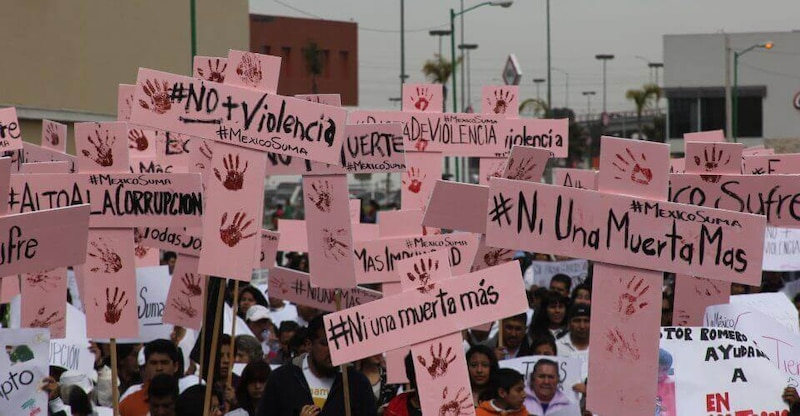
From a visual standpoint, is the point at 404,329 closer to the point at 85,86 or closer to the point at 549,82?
the point at 85,86

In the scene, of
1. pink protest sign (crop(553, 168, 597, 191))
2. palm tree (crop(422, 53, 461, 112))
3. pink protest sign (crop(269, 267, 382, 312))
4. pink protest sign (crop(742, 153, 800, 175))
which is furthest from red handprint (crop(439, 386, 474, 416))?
palm tree (crop(422, 53, 461, 112))

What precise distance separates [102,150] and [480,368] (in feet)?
8.14

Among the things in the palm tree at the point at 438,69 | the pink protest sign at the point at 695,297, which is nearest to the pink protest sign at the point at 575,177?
the pink protest sign at the point at 695,297

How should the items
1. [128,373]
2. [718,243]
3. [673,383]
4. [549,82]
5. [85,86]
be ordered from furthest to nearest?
[549,82] → [85,86] → [128,373] → [673,383] → [718,243]

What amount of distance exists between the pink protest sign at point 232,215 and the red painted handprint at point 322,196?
33.2 inches

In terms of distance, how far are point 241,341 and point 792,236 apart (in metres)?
6.19

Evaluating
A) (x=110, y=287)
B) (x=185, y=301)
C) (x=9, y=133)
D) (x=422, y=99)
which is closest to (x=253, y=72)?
(x=110, y=287)

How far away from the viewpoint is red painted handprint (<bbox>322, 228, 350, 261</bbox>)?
8258 millimetres

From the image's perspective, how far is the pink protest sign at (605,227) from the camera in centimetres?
667

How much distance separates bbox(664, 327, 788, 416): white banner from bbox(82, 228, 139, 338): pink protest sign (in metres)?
2.89

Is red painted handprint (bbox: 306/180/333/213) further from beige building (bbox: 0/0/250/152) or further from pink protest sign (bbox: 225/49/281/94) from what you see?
beige building (bbox: 0/0/250/152)

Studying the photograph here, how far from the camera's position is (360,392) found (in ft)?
25.5

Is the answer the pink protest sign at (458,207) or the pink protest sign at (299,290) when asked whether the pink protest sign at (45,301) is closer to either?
the pink protest sign at (299,290)

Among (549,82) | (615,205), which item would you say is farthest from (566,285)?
(549,82)
